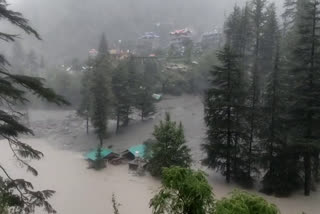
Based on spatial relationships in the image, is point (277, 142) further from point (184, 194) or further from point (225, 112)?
point (184, 194)

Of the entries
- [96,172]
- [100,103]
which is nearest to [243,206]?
[96,172]

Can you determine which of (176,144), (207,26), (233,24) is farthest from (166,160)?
(207,26)

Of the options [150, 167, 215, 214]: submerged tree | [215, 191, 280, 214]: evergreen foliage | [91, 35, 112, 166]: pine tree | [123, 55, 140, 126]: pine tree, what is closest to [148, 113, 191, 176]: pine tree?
[91, 35, 112, 166]: pine tree

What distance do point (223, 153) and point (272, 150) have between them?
3.82 metres

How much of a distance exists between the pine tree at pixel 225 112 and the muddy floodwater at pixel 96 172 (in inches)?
77.4

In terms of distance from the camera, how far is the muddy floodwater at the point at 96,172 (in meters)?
26.2

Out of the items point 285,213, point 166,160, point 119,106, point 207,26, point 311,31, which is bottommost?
point 285,213

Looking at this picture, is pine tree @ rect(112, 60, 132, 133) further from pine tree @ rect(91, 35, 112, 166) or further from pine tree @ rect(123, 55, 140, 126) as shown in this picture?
pine tree @ rect(91, 35, 112, 166)

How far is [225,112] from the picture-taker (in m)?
28.9

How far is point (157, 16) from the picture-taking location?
141375 millimetres

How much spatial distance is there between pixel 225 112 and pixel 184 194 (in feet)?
79.0

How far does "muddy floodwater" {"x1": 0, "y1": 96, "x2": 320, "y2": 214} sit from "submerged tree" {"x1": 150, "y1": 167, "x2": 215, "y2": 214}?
6838 millimetres

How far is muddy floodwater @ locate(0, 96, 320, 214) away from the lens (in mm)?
26172

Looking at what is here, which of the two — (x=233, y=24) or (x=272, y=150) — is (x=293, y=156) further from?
(x=233, y=24)
